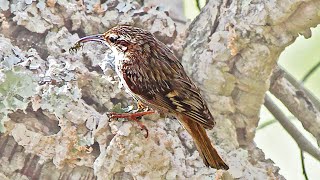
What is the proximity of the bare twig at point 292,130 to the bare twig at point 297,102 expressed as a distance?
99mm

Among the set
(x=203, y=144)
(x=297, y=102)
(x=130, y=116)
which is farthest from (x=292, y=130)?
(x=130, y=116)

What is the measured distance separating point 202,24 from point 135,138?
24.9 inches

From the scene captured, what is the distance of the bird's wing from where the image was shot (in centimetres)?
253

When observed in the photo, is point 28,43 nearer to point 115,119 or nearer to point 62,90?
point 62,90

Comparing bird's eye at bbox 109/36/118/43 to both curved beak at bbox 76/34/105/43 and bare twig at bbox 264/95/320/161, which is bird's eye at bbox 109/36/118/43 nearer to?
curved beak at bbox 76/34/105/43

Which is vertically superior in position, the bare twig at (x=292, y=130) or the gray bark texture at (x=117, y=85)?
the gray bark texture at (x=117, y=85)

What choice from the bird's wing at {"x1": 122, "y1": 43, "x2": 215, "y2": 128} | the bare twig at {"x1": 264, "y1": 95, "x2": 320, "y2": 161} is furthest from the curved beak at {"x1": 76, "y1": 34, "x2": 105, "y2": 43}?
the bare twig at {"x1": 264, "y1": 95, "x2": 320, "y2": 161}

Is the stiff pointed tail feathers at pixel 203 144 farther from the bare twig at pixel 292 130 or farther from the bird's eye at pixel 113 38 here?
the bare twig at pixel 292 130

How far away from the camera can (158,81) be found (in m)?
2.59

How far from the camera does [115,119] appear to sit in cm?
254

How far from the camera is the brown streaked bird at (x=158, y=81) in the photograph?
8.24 feet

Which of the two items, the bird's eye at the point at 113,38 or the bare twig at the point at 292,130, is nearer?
the bird's eye at the point at 113,38

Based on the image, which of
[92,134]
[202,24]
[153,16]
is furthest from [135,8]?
[92,134]

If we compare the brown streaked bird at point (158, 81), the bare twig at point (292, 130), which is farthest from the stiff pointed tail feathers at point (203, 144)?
the bare twig at point (292, 130)
